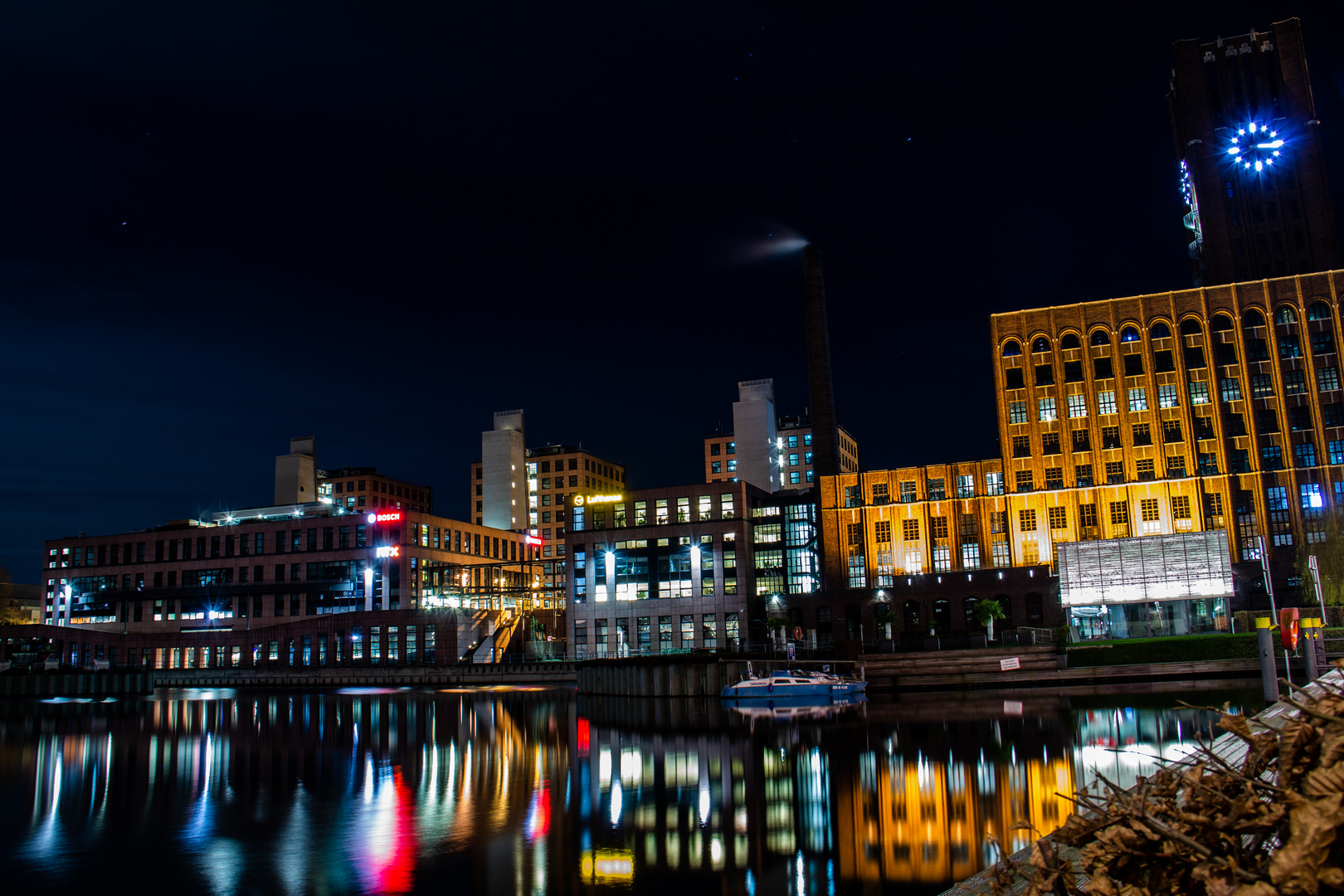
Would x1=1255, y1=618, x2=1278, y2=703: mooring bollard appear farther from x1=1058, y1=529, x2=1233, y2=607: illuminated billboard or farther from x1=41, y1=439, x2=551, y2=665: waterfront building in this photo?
x1=41, y1=439, x2=551, y2=665: waterfront building

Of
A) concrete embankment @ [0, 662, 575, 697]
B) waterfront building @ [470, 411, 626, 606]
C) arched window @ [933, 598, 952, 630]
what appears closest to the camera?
arched window @ [933, 598, 952, 630]

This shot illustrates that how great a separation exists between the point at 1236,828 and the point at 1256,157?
140 meters

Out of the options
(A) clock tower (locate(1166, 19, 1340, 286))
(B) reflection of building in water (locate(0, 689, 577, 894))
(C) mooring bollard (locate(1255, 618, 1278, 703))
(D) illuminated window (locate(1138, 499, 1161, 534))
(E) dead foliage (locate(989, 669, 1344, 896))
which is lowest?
(B) reflection of building in water (locate(0, 689, 577, 894))

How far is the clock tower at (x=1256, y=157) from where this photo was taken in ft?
388

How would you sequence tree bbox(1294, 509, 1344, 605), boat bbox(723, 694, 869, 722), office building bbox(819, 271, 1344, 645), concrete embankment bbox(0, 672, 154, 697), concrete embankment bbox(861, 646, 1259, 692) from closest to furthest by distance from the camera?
boat bbox(723, 694, 869, 722) < concrete embankment bbox(861, 646, 1259, 692) < tree bbox(1294, 509, 1344, 605) < office building bbox(819, 271, 1344, 645) < concrete embankment bbox(0, 672, 154, 697)

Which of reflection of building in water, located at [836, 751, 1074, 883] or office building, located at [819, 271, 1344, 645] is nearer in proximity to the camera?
reflection of building in water, located at [836, 751, 1074, 883]

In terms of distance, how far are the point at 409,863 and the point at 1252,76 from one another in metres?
139

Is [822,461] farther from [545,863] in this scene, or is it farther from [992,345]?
[545,863]

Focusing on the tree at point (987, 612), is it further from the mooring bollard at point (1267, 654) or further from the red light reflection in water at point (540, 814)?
the red light reflection in water at point (540, 814)

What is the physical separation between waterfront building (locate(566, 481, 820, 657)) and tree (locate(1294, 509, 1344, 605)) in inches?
1853

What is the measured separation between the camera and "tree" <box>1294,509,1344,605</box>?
7525 cm

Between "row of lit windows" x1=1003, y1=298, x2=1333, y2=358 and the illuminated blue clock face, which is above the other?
the illuminated blue clock face

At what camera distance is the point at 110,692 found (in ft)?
331

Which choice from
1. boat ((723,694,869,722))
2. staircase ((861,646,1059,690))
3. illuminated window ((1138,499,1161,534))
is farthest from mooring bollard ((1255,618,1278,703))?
illuminated window ((1138,499,1161,534))
